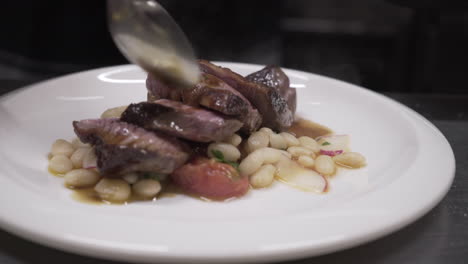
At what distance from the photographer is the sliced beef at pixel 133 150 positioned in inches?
69.4

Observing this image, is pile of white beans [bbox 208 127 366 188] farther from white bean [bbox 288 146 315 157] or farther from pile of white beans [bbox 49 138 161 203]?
pile of white beans [bbox 49 138 161 203]

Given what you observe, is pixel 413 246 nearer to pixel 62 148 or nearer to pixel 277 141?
pixel 277 141

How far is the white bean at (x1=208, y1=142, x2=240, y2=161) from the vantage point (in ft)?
6.39

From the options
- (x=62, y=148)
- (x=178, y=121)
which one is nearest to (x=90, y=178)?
(x=62, y=148)

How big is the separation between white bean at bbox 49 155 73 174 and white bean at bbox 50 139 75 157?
67 millimetres

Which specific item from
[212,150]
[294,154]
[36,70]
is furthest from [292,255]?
[36,70]

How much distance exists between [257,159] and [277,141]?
245 millimetres

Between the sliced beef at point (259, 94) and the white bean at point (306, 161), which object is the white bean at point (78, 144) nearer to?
the sliced beef at point (259, 94)

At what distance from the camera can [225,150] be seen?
1.95 meters

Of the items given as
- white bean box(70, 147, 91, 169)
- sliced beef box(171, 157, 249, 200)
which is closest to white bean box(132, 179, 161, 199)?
sliced beef box(171, 157, 249, 200)

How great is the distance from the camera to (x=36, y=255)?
144 cm

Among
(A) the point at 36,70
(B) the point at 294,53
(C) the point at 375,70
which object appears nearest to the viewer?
(A) the point at 36,70

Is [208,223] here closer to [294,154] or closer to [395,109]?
[294,154]

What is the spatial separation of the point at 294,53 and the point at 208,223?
540cm
